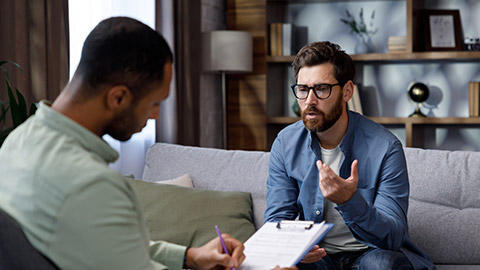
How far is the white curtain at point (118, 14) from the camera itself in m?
2.96

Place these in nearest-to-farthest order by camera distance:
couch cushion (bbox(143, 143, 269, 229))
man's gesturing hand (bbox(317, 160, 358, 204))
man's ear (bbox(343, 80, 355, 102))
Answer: man's gesturing hand (bbox(317, 160, 358, 204)), man's ear (bbox(343, 80, 355, 102)), couch cushion (bbox(143, 143, 269, 229))

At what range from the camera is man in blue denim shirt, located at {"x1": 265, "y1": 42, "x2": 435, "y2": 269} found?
1793 mm

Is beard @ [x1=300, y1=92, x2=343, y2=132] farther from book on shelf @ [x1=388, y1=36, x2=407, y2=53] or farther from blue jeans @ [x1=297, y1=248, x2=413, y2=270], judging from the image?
book on shelf @ [x1=388, y1=36, x2=407, y2=53]

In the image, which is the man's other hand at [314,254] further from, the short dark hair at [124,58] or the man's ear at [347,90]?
the short dark hair at [124,58]

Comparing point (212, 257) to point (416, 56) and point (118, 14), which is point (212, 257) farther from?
point (416, 56)

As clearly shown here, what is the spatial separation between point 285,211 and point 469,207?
731 mm

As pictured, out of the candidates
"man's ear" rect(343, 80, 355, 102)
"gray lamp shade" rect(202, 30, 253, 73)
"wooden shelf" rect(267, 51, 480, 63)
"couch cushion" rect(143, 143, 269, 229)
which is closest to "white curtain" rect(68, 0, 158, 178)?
"gray lamp shade" rect(202, 30, 253, 73)

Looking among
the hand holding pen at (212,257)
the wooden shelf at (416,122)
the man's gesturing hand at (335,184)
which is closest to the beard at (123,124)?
the hand holding pen at (212,257)

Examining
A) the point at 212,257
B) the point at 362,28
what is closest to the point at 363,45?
the point at 362,28

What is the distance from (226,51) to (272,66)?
0.59m

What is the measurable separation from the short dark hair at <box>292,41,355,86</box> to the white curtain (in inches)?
54.0

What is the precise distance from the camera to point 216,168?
8.14 feet

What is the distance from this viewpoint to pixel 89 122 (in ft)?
2.98

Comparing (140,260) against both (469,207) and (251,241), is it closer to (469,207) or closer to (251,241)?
(251,241)
